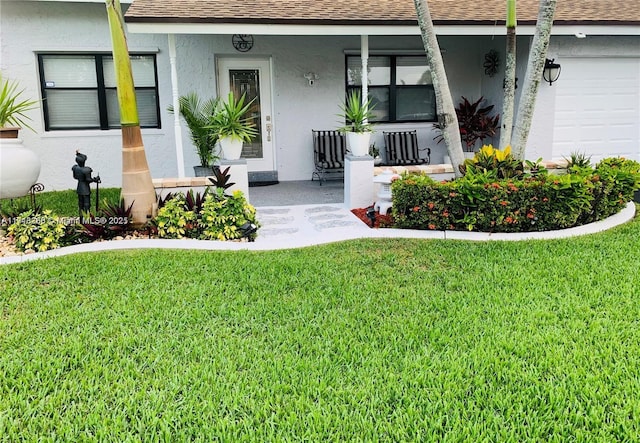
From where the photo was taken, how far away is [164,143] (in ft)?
33.8

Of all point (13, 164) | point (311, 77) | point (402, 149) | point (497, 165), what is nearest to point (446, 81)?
point (497, 165)


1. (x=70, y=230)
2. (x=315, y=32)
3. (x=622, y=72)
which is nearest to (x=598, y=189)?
(x=315, y=32)

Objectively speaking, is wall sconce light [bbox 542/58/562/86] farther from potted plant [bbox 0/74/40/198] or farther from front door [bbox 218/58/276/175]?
potted plant [bbox 0/74/40/198]

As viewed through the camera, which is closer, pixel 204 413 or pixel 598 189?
pixel 204 413

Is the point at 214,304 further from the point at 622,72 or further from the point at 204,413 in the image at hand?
the point at 622,72

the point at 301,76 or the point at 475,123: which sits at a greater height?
the point at 301,76

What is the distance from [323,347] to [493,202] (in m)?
3.59

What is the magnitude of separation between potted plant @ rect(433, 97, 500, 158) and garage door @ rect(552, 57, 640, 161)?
1.29 meters

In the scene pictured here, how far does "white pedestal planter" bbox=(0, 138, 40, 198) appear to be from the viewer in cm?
619

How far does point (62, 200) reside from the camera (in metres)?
8.83

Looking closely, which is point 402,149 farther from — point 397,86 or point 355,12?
point 355,12

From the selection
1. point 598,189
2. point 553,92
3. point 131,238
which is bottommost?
point 131,238

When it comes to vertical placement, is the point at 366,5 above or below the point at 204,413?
above

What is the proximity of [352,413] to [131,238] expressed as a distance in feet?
14.3
